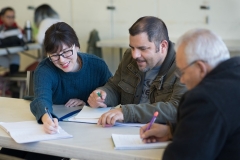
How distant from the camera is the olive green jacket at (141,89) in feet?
5.65

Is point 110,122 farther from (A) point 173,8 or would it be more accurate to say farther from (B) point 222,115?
(A) point 173,8

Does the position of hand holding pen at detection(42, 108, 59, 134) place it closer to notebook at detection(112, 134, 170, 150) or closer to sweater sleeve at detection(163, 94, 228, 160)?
notebook at detection(112, 134, 170, 150)

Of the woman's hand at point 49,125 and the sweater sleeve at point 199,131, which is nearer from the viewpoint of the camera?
the sweater sleeve at point 199,131

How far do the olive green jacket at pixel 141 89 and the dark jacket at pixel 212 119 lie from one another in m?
0.56

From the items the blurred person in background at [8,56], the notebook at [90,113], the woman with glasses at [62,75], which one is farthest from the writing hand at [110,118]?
the blurred person in background at [8,56]

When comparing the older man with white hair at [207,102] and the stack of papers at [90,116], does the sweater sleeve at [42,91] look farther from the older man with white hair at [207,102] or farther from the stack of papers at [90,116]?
the older man with white hair at [207,102]

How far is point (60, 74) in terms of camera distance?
214 cm

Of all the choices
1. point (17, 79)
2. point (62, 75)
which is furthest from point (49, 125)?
point (17, 79)

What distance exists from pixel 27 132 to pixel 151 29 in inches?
31.6

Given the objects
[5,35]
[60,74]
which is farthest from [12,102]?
[5,35]

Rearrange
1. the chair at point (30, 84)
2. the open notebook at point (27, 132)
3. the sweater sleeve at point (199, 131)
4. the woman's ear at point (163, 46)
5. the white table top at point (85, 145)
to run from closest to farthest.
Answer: the sweater sleeve at point (199, 131), the white table top at point (85, 145), the open notebook at point (27, 132), the woman's ear at point (163, 46), the chair at point (30, 84)

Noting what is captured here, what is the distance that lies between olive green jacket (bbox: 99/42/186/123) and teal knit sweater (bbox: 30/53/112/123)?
105mm

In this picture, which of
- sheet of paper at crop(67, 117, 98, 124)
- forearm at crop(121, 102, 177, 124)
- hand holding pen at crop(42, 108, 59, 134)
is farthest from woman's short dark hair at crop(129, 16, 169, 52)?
hand holding pen at crop(42, 108, 59, 134)

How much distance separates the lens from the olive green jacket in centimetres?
172
